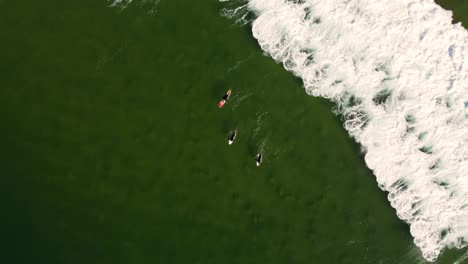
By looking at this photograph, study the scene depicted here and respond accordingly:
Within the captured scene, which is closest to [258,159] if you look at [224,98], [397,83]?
[224,98]

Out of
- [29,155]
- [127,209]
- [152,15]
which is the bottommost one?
[127,209]

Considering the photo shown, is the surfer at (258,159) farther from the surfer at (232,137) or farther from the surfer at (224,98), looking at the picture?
the surfer at (224,98)

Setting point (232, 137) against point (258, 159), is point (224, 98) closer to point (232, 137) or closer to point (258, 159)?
point (232, 137)

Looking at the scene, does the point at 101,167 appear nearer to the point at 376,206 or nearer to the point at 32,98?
the point at 32,98

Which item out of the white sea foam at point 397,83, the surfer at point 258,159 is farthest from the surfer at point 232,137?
the white sea foam at point 397,83

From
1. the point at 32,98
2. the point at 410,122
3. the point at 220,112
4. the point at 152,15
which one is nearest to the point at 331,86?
the point at 410,122

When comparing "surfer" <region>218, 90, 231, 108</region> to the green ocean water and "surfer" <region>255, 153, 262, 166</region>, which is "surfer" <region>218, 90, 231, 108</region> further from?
"surfer" <region>255, 153, 262, 166</region>

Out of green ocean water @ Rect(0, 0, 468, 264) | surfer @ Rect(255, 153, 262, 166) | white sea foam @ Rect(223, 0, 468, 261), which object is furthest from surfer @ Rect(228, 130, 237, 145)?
white sea foam @ Rect(223, 0, 468, 261)
